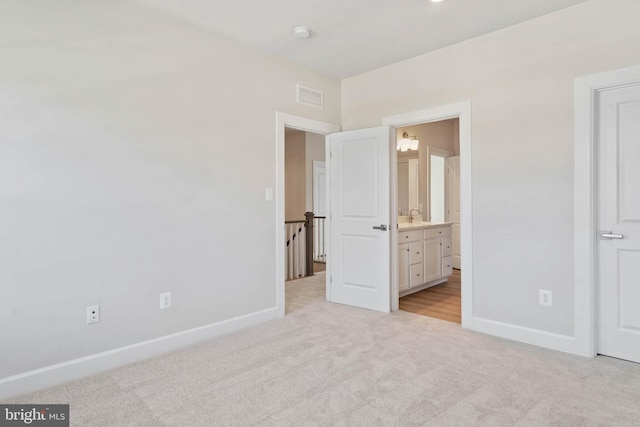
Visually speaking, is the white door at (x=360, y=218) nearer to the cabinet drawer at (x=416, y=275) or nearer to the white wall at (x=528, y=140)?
the cabinet drawer at (x=416, y=275)

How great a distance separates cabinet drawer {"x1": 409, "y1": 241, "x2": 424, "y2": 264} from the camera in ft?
15.0

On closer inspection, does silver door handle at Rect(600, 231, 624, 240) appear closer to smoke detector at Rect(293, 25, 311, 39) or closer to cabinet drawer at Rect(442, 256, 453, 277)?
cabinet drawer at Rect(442, 256, 453, 277)

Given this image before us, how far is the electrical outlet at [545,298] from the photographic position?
2885 mm

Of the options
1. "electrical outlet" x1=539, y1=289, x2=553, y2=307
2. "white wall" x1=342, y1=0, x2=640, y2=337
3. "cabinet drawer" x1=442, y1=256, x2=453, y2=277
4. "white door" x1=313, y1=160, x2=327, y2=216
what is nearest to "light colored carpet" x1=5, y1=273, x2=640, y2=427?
"electrical outlet" x1=539, y1=289, x2=553, y2=307

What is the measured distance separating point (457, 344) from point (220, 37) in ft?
10.7

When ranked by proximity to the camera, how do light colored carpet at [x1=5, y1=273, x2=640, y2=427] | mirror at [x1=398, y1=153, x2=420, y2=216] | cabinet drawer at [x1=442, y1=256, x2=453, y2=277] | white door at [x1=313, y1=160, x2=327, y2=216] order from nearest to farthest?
light colored carpet at [x1=5, y1=273, x2=640, y2=427] < cabinet drawer at [x1=442, y1=256, x2=453, y2=277] < mirror at [x1=398, y1=153, x2=420, y2=216] < white door at [x1=313, y1=160, x2=327, y2=216]

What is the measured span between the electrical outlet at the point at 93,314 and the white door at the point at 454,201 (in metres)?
5.54

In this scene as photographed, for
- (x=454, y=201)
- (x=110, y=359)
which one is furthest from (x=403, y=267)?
(x=110, y=359)

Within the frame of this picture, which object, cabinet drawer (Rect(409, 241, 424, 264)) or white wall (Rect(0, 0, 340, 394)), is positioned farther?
cabinet drawer (Rect(409, 241, 424, 264))

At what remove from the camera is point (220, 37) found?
3213 mm

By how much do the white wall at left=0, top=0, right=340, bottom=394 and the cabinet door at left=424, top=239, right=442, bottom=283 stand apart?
2.23 m

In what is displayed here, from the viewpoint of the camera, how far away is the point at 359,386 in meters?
2.27

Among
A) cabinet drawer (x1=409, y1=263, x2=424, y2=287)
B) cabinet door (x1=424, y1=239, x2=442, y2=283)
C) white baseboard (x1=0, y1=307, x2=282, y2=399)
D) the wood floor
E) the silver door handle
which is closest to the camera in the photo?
Answer: white baseboard (x1=0, y1=307, x2=282, y2=399)

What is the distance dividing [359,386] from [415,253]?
262 cm
